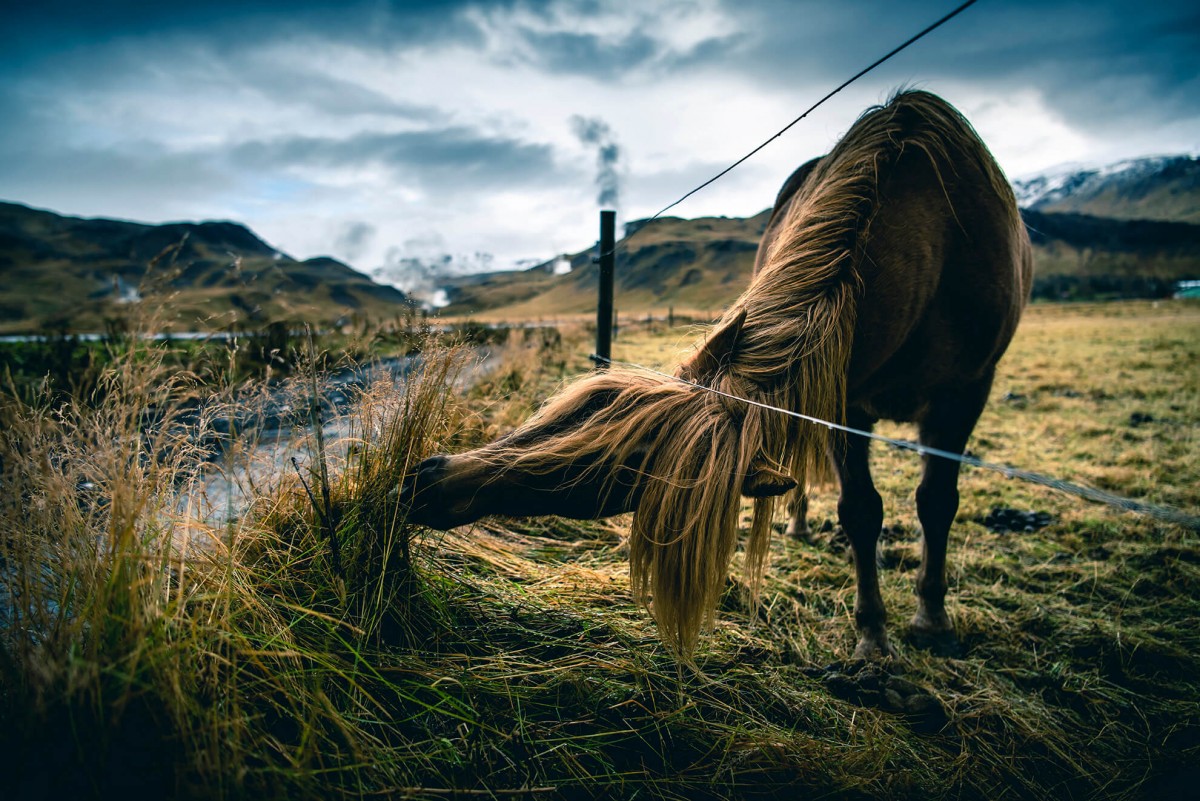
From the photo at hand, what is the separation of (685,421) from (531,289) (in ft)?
544

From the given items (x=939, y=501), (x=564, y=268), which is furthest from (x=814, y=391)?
(x=564, y=268)

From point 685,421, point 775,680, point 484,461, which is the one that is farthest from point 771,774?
point 484,461

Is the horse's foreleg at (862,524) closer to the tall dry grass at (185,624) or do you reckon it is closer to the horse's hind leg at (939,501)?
the horse's hind leg at (939,501)

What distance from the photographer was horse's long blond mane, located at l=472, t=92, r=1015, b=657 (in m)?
1.76

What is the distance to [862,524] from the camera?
2961 mm

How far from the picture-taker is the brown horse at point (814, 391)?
1.78 metres

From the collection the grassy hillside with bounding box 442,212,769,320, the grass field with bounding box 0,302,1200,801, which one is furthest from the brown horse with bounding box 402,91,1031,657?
the grassy hillside with bounding box 442,212,769,320

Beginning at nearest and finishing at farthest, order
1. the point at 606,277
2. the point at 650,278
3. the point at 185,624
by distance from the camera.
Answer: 1. the point at 185,624
2. the point at 606,277
3. the point at 650,278

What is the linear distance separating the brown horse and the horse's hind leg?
0.04 feet

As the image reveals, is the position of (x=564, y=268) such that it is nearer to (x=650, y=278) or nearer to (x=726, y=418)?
(x=650, y=278)

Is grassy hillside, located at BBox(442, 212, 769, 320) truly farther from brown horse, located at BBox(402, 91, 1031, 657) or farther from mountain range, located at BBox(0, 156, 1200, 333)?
brown horse, located at BBox(402, 91, 1031, 657)

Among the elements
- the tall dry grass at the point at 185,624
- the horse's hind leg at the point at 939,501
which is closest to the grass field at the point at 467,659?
the tall dry grass at the point at 185,624

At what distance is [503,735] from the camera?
175cm

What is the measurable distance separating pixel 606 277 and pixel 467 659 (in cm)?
390
